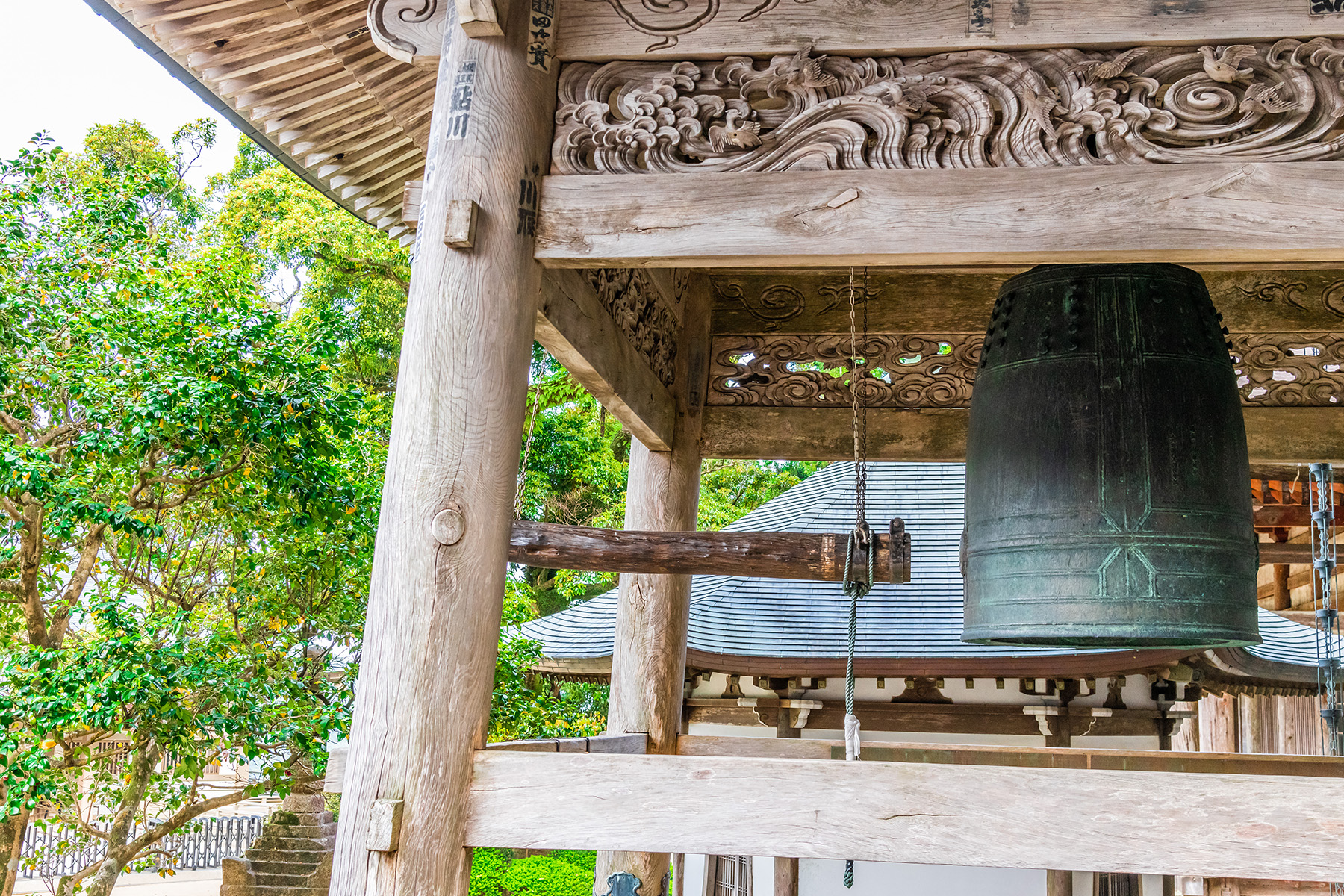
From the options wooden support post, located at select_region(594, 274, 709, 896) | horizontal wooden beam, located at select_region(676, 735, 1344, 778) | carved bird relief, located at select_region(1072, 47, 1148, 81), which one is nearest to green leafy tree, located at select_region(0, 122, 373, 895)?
wooden support post, located at select_region(594, 274, 709, 896)

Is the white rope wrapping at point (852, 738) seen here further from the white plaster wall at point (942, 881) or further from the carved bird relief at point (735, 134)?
the white plaster wall at point (942, 881)

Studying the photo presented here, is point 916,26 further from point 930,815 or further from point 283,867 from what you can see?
point 283,867

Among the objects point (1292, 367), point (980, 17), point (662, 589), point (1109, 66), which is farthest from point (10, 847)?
point (1292, 367)

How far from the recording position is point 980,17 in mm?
2598

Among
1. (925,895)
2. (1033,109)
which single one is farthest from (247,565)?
(1033,109)

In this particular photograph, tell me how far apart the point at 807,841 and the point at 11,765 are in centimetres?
479

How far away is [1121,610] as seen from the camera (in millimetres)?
2605

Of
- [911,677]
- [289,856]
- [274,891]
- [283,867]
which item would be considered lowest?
[274,891]

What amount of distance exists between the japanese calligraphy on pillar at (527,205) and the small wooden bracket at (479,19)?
1.23ft

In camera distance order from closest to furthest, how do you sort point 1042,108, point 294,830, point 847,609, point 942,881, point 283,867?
point 1042,108 < point 942,881 < point 847,609 < point 283,867 < point 294,830

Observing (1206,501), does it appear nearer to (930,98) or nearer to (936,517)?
(930,98)

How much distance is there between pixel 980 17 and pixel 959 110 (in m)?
0.25

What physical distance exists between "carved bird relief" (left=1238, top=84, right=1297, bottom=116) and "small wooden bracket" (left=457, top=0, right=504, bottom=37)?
6.14ft

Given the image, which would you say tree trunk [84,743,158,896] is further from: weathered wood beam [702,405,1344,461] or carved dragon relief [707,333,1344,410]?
carved dragon relief [707,333,1344,410]
